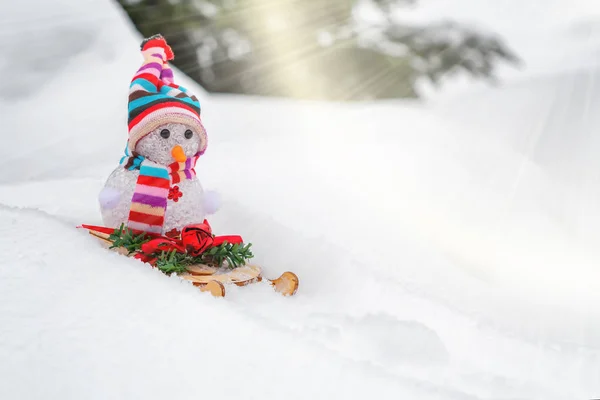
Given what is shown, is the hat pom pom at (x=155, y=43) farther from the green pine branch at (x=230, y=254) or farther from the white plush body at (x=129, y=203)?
the green pine branch at (x=230, y=254)

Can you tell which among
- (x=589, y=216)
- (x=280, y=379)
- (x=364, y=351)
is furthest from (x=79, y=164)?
(x=589, y=216)

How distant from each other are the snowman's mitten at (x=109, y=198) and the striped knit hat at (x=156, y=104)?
14 centimetres

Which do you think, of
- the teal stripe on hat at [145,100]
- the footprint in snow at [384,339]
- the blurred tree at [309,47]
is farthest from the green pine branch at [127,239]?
the blurred tree at [309,47]

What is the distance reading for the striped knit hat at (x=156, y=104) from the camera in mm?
1451

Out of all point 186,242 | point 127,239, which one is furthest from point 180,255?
point 127,239

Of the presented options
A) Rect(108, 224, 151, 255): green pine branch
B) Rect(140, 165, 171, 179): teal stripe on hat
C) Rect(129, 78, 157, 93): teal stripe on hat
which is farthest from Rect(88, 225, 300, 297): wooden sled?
Rect(129, 78, 157, 93): teal stripe on hat

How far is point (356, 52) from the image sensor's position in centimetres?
308

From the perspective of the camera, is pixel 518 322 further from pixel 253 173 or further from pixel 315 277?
pixel 253 173

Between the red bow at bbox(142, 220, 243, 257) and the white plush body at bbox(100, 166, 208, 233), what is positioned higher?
the white plush body at bbox(100, 166, 208, 233)

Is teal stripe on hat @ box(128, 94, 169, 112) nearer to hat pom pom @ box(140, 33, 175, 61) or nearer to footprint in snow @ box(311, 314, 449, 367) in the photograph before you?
hat pom pom @ box(140, 33, 175, 61)

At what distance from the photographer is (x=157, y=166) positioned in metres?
1.48

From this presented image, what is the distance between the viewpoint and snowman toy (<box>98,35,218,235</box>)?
146 centimetres

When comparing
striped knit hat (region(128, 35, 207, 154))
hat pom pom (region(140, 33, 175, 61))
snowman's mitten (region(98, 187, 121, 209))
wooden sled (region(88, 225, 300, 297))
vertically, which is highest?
hat pom pom (region(140, 33, 175, 61))

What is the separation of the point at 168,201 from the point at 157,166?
10 cm
